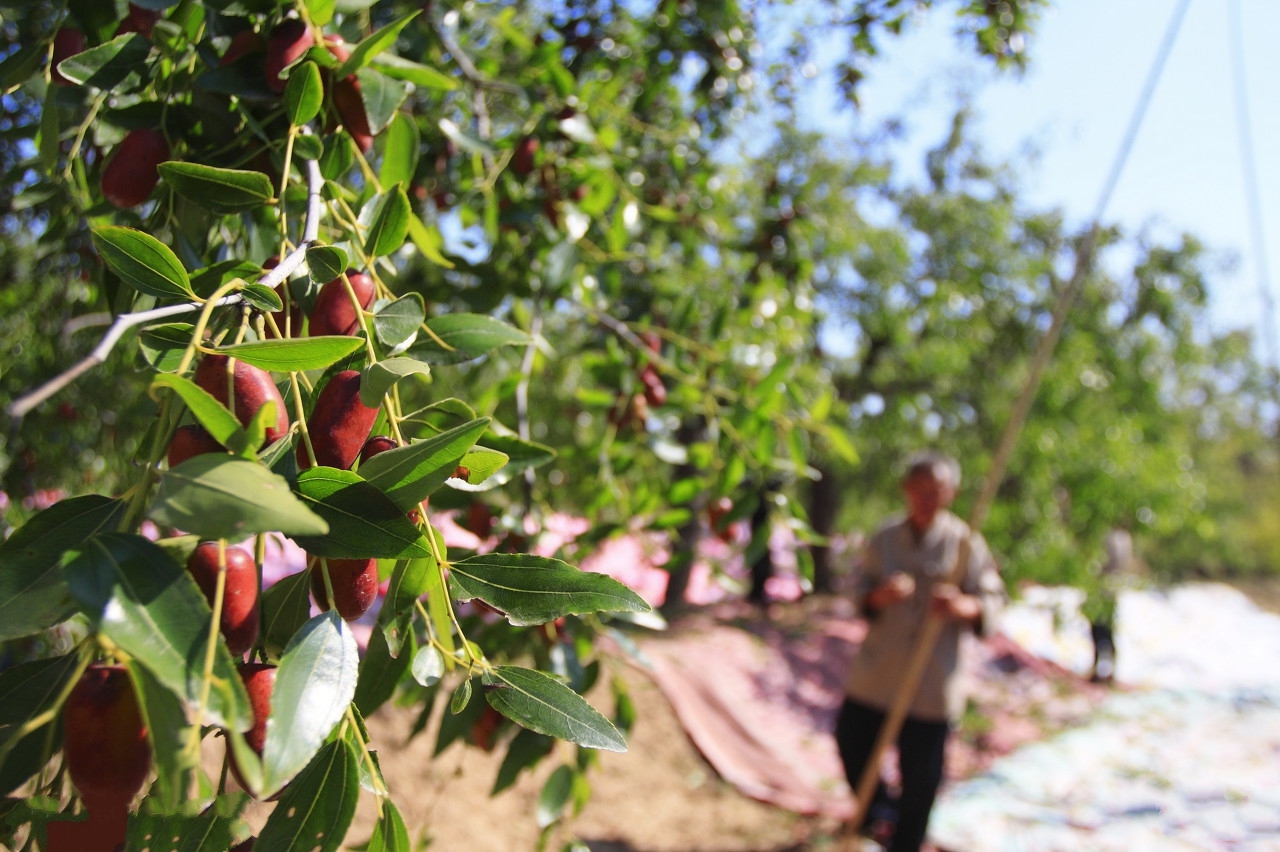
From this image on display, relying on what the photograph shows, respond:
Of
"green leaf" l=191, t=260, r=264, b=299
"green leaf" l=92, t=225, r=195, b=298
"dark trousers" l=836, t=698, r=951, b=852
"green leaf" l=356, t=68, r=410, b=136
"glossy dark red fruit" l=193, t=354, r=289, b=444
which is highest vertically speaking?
"green leaf" l=356, t=68, r=410, b=136

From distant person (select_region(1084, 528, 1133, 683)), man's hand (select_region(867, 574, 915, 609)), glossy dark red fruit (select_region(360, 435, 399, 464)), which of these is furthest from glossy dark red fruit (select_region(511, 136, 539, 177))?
distant person (select_region(1084, 528, 1133, 683))

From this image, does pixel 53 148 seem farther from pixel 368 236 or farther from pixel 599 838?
pixel 599 838

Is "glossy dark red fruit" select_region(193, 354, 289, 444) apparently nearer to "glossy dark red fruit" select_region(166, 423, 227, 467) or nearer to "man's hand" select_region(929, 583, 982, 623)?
"glossy dark red fruit" select_region(166, 423, 227, 467)

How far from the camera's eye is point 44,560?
1.22ft

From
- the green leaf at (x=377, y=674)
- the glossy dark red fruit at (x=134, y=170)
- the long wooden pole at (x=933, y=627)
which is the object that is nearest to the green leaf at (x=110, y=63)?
the glossy dark red fruit at (x=134, y=170)

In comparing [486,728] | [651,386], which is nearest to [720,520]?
[651,386]

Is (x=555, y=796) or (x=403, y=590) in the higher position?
(x=403, y=590)

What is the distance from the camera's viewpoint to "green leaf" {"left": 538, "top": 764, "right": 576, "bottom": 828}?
1.00 metres

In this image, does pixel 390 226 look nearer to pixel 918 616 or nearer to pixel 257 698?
pixel 257 698

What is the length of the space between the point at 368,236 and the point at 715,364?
0.89 metres

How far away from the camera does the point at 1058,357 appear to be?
20.1 feet

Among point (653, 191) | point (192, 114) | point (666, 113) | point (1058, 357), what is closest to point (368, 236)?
point (192, 114)

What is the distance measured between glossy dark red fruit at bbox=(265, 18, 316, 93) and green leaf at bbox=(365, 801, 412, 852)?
52 centimetres

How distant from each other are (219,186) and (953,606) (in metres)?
2.32
